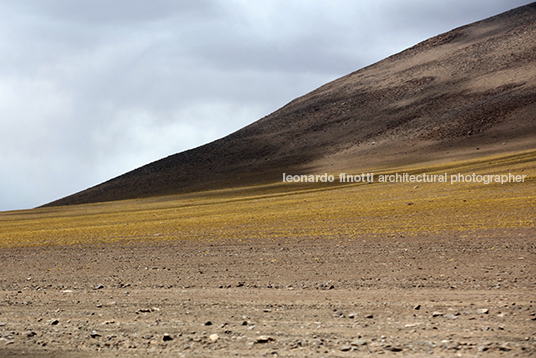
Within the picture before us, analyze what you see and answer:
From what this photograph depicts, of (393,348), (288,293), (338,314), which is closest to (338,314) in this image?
→ (338,314)

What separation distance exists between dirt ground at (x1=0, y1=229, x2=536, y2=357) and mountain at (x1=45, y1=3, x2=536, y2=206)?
5389 cm

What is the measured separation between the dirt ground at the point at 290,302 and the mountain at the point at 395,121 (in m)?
53.9

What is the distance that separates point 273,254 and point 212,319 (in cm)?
649

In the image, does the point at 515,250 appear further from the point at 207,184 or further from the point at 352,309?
the point at 207,184

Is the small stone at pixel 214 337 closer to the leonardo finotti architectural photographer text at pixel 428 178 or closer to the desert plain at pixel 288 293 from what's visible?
the desert plain at pixel 288 293

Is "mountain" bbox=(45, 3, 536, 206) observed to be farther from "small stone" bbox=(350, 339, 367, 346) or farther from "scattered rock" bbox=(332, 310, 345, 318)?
"small stone" bbox=(350, 339, 367, 346)

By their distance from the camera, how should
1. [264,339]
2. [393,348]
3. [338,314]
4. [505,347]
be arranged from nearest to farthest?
[505,347] < [393,348] < [264,339] < [338,314]

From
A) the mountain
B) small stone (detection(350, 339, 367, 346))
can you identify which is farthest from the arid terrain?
the mountain

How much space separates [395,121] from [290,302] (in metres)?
81.1

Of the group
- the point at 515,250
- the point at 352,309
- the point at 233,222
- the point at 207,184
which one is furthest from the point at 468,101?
the point at 352,309

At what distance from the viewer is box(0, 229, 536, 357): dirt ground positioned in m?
6.14

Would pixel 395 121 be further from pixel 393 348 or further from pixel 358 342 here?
pixel 393 348

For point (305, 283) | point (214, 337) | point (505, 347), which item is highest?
point (214, 337)

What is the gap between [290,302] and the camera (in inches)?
327
